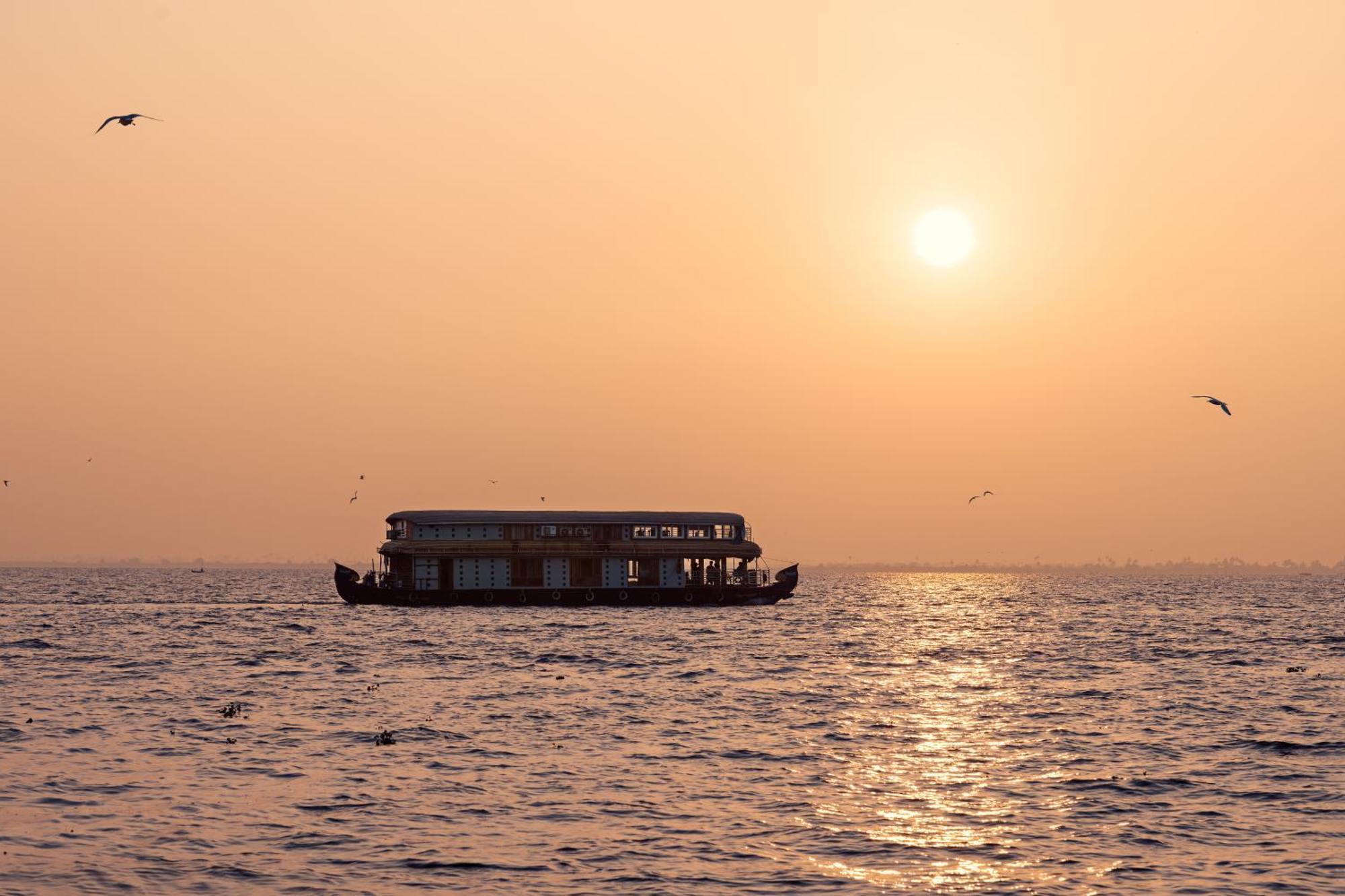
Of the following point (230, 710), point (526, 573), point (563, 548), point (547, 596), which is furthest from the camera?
point (526, 573)

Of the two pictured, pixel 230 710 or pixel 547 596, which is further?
pixel 547 596

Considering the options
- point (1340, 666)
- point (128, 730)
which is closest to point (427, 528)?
point (1340, 666)

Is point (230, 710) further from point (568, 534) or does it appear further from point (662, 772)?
point (568, 534)

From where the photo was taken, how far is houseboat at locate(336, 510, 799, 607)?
401 feet

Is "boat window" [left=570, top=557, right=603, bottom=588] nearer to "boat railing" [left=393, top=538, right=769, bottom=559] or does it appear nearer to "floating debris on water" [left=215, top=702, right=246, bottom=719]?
"boat railing" [left=393, top=538, right=769, bottom=559]

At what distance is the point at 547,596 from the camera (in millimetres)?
124625

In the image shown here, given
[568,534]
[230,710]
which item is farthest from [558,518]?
[230,710]

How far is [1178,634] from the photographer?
10588 centimetres

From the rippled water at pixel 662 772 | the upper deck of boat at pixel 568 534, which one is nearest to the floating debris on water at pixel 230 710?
the rippled water at pixel 662 772

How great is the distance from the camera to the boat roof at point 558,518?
121812 mm

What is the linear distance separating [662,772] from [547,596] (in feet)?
296

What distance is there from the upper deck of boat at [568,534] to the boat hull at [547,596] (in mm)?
3253

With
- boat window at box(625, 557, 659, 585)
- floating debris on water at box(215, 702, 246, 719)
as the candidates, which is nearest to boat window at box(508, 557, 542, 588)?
boat window at box(625, 557, 659, 585)

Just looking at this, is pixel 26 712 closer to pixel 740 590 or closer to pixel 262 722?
pixel 262 722
